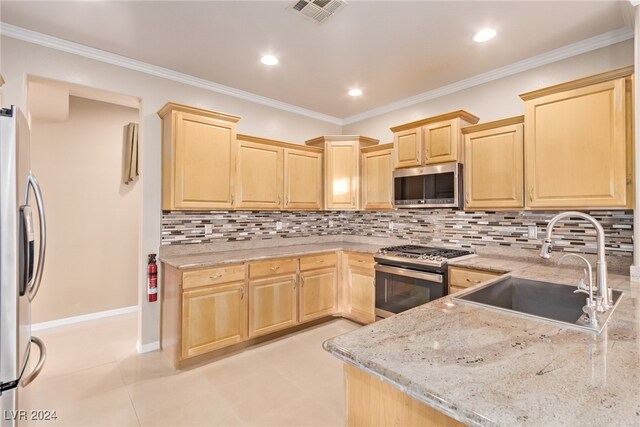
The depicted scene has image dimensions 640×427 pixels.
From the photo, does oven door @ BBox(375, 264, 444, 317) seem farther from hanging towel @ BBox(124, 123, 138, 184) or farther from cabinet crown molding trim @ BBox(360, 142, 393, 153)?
hanging towel @ BBox(124, 123, 138, 184)

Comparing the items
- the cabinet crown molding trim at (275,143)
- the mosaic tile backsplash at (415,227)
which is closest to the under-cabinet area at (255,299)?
the mosaic tile backsplash at (415,227)

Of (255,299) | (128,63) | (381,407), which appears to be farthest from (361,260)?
(128,63)

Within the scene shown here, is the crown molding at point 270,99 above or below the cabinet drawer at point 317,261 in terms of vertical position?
above

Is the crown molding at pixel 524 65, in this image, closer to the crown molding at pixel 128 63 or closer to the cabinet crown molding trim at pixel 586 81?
the cabinet crown molding trim at pixel 586 81

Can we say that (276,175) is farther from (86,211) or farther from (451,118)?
(86,211)

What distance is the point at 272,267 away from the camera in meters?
3.13

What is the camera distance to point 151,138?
9.85 ft

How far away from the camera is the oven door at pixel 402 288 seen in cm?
281

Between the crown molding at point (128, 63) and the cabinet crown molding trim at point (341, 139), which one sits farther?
the cabinet crown molding trim at point (341, 139)

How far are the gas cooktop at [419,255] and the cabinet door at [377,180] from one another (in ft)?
1.95

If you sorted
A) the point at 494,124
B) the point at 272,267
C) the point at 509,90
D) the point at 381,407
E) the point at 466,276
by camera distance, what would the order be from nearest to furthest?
the point at 381,407 < the point at 466,276 < the point at 494,124 < the point at 509,90 < the point at 272,267

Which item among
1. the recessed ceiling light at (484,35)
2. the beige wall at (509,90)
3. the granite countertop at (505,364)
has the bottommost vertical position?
the granite countertop at (505,364)

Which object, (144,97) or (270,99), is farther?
(270,99)

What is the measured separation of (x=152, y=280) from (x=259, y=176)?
1.47 meters
